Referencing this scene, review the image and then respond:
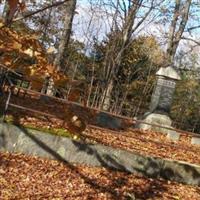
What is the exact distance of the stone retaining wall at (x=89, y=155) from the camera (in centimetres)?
839

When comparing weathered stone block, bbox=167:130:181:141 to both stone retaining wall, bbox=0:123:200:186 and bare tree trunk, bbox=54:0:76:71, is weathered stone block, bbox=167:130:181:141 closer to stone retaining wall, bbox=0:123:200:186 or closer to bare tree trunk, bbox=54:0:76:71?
stone retaining wall, bbox=0:123:200:186

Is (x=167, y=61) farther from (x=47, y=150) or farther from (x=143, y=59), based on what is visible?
(x=47, y=150)

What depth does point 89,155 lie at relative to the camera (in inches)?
351

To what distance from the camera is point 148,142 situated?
429 inches

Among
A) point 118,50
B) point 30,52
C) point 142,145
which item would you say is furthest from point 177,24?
point 30,52

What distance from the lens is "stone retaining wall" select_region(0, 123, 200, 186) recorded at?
8391 mm

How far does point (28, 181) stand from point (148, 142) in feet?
13.7

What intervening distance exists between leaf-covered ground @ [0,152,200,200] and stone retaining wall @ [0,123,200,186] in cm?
18

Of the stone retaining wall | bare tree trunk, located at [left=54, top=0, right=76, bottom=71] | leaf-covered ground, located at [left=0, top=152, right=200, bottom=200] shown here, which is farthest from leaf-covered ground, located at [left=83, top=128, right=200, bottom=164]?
bare tree trunk, located at [left=54, top=0, right=76, bottom=71]

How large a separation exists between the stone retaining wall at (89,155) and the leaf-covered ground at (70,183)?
181 mm

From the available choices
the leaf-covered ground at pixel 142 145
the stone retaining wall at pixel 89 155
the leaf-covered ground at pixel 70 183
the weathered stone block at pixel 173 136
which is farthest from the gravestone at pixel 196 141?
the leaf-covered ground at pixel 70 183

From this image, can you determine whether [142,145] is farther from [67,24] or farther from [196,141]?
[67,24]

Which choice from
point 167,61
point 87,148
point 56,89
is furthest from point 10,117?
point 167,61

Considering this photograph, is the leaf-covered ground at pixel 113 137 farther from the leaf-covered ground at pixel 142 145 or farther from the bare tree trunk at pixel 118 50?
the bare tree trunk at pixel 118 50
